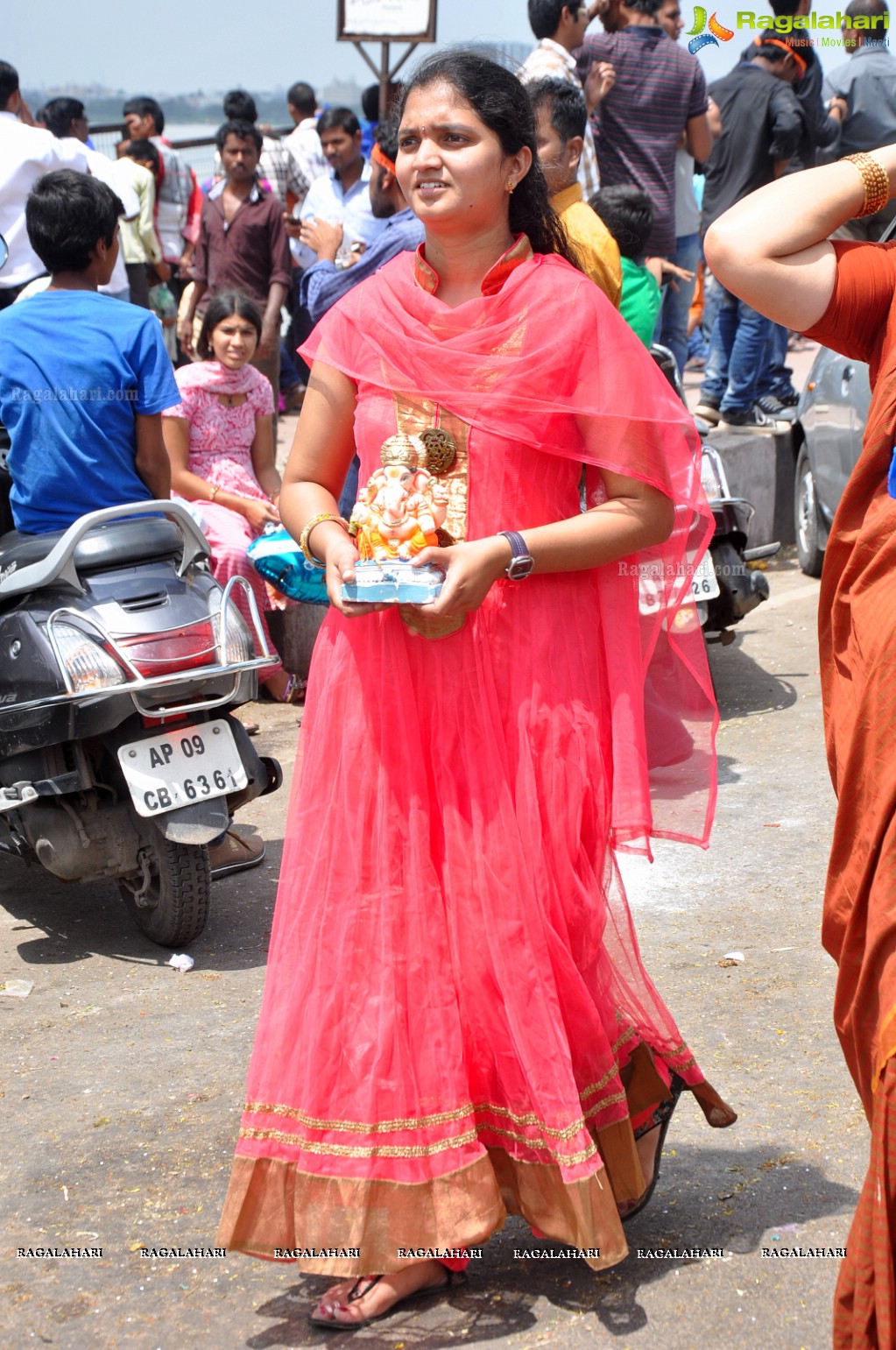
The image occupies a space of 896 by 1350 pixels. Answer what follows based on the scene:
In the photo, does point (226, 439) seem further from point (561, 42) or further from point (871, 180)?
point (871, 180)

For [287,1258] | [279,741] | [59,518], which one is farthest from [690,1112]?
[279,741]

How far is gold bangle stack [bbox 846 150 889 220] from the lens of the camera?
7.53 feet

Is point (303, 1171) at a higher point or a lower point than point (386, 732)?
lower

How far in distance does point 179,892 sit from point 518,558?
2088mm

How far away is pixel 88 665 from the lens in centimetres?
415

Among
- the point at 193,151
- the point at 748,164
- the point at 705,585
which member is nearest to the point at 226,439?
the point at 705,585

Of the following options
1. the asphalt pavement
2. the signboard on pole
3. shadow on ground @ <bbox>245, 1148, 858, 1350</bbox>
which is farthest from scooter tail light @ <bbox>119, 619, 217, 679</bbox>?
the signboard on pole

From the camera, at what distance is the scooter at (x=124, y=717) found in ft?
13.6

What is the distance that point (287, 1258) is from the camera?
101 inches

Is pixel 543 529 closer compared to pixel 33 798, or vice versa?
pixel 543 529

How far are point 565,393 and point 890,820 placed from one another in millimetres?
885

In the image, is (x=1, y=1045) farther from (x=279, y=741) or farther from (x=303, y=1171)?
(x=279, y=741)

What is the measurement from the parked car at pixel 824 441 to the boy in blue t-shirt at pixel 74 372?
404cm

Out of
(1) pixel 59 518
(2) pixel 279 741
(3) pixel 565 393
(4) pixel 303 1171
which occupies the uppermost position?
(3) pixel 565 393
